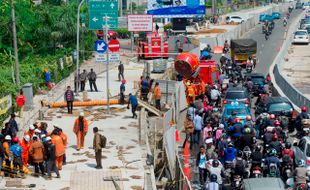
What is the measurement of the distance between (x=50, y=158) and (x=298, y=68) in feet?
113

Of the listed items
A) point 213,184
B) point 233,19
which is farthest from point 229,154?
point 233,19

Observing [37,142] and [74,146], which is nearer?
[37,142]

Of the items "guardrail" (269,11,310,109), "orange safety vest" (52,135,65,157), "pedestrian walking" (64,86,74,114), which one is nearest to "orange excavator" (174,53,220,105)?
"guardrail" (269,11,310,109)

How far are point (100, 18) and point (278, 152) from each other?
16234mm

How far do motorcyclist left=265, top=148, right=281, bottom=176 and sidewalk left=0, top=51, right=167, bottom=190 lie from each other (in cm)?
342

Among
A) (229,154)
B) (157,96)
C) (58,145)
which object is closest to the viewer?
(58,145)

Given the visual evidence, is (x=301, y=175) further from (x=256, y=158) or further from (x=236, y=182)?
(x=256, y=158)

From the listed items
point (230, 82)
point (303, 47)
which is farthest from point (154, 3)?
point (230, 82)

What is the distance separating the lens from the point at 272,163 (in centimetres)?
1856

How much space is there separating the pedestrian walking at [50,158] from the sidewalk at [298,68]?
20.3m

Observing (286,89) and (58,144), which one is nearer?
(58,144)

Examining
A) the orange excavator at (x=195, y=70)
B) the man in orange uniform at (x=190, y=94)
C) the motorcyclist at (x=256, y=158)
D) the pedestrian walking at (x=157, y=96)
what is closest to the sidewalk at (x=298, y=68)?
the orange excavator at (x=195, y=70)

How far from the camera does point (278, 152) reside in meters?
19.7

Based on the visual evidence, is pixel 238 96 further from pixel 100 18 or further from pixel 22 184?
pixel 22 184
